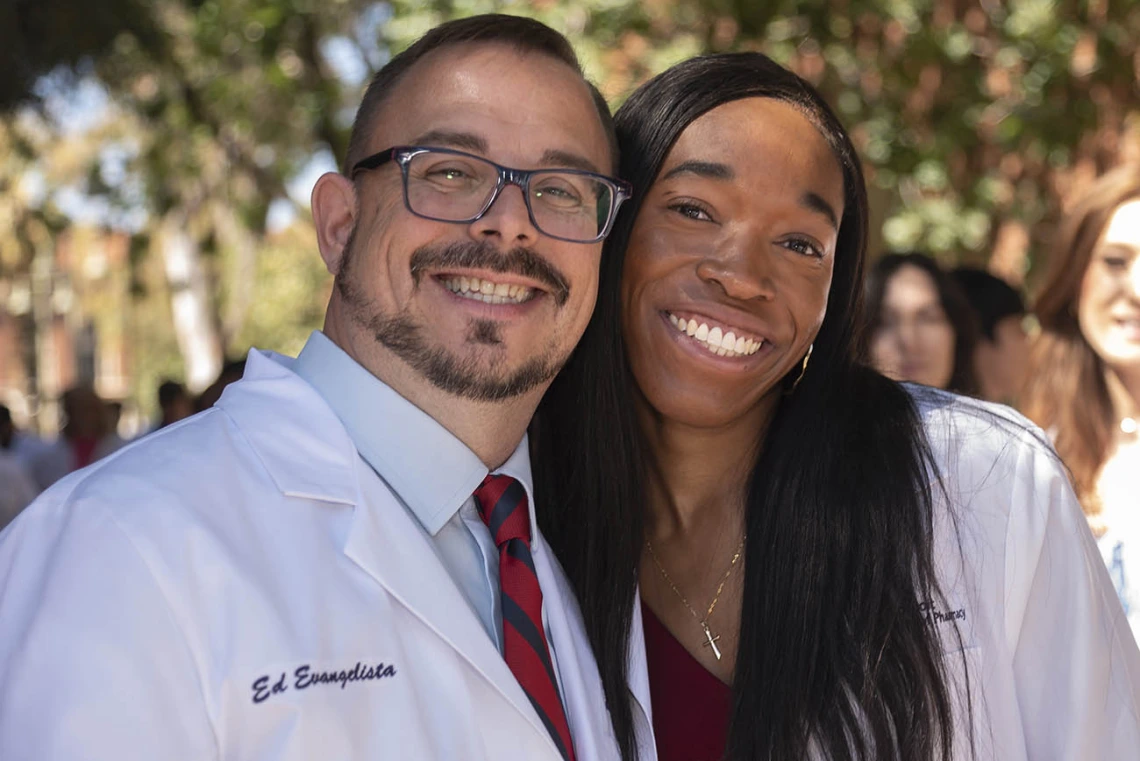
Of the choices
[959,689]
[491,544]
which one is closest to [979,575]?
[959,689]

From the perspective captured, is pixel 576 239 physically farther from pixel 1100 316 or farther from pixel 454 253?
pixel 1100 316

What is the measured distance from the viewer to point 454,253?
8.12ft

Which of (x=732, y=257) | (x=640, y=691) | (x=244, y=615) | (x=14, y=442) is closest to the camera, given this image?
(x=244, y=615)

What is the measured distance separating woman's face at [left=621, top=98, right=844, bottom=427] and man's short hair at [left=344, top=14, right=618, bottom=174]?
243 millimetres

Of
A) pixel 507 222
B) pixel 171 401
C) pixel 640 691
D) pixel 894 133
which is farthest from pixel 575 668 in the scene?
pixel 171 401

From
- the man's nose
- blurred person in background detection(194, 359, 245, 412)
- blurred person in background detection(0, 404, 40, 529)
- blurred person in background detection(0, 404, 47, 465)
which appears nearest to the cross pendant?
the man's nose

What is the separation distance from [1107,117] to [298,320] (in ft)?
63.4

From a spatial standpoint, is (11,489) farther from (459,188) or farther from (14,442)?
(459,188)

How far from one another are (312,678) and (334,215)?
1031 mm

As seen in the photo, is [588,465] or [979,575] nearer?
[979,575]

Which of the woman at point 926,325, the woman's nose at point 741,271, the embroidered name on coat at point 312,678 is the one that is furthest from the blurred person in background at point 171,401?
the embroidered name on coat at point 312,678

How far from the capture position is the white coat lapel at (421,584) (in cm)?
217

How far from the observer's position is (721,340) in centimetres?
288

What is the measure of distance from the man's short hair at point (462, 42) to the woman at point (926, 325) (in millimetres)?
2990
